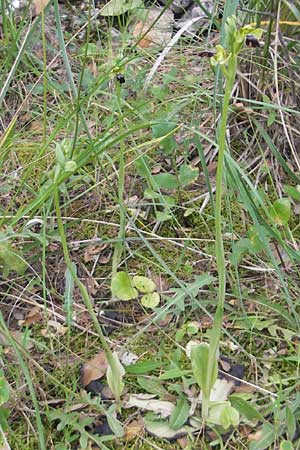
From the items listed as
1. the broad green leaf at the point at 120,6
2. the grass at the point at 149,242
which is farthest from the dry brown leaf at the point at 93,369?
the broad green leaf at the point at 120,6

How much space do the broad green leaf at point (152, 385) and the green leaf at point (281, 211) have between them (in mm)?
357

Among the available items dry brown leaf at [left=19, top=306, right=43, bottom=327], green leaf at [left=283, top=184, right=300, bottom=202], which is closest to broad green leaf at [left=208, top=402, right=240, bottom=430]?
dry brown leaf at [left=19, top=306, right=43, bottom=327]

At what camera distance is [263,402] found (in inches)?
41.0

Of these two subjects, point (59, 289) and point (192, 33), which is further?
point (192, 33)

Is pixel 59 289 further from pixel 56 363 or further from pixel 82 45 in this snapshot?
pixel 82 45

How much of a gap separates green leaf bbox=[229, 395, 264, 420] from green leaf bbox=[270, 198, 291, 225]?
331 millimetres

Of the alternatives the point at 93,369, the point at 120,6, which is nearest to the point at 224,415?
the point at 93,369

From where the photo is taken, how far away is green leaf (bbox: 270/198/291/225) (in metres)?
1.17

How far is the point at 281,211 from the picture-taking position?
1177 millimetres

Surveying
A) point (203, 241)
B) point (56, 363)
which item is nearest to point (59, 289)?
point (56, 363)

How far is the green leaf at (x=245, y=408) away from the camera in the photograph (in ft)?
3.26

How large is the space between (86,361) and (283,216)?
427 millimetres

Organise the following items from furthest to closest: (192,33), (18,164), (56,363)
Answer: (192,33)
(18,164)
(56,363)

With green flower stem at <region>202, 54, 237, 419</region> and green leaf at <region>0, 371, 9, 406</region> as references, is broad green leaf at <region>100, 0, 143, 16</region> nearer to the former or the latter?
green flower stem at <region>202, 54, 237, 419</region>
